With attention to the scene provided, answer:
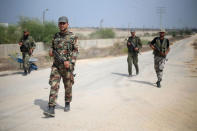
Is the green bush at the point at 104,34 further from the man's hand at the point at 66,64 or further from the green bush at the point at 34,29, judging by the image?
the man's hand at the point at 66,64

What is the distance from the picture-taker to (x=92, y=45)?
41969mm

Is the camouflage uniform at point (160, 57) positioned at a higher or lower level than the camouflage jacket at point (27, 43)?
lower

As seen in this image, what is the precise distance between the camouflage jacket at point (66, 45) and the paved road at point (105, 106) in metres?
1.16

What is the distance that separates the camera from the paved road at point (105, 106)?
484 centimetres

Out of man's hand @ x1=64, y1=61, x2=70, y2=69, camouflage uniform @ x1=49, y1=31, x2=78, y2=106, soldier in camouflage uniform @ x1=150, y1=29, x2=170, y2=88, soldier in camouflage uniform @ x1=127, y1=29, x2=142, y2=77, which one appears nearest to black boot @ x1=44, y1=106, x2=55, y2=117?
camouflage uniform @ x1=49, y1=31, x2=78, y2=106

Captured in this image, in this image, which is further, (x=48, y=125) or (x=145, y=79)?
(x=145, y=79)

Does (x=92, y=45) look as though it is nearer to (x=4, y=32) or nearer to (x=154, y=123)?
(x=4, y=32)

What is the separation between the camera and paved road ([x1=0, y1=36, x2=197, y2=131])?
4836mm

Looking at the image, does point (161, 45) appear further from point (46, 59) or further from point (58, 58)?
point (46, 59)

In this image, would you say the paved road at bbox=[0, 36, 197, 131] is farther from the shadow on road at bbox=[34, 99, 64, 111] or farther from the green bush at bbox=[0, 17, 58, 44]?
the green bush at bbox=[0, 17, 58, 44]

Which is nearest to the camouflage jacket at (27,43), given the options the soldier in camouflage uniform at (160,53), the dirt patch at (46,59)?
the dirt patch at (46,59)

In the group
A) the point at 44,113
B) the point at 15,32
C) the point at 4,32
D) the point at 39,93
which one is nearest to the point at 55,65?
the point at 44,113

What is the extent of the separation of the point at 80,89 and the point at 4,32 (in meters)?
22.7

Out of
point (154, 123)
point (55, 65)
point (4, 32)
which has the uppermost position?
point (4, 32)
